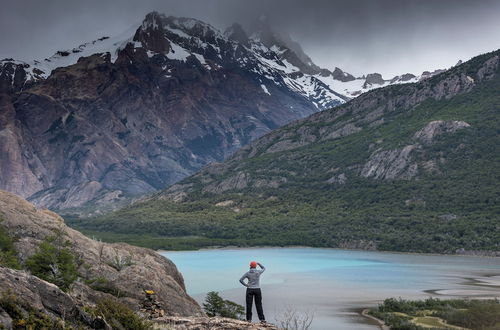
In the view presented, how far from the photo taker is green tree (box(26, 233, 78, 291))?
1000 inches

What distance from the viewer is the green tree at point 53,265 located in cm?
2541

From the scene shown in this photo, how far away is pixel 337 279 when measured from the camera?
112 m

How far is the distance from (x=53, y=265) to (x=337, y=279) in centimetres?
9111

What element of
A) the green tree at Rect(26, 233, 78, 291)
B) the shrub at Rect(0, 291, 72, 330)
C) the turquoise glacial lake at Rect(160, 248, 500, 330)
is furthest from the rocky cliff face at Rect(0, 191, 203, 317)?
the turquoise glacial lake at Rect(160, 248, 500, 330)

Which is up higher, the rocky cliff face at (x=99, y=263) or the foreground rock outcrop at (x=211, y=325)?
the rocky cliff face at (x=99, y=263)

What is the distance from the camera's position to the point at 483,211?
173 metres

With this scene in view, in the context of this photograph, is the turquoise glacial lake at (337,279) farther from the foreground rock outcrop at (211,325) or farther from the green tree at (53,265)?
the foreground rock outcrop at (211,325)

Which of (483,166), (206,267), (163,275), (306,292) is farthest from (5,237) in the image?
(483,166)

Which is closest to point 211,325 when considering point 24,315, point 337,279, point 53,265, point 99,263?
point 24,315

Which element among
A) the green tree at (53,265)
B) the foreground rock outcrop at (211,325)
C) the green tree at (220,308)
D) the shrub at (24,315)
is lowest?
the green tree at (220,308)

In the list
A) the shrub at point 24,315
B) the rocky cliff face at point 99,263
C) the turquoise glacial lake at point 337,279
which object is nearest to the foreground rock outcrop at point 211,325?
the shrub at point 24,315

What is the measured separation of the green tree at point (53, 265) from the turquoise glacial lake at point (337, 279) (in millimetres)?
39531

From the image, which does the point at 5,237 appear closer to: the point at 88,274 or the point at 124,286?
the point at 88,274

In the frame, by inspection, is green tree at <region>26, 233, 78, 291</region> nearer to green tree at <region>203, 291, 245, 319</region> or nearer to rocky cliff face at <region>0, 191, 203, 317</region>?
rocky cliff face at <region>0, 191, 203, 317</region>
